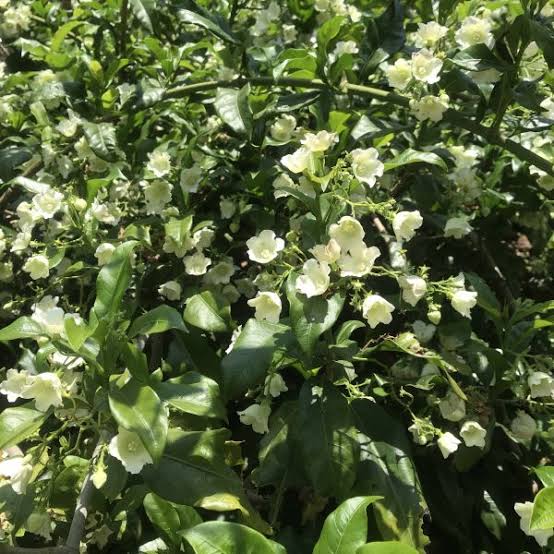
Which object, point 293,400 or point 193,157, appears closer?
point 293,400

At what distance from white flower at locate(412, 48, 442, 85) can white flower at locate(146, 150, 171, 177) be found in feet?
2.71

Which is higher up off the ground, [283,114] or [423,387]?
[283,114]

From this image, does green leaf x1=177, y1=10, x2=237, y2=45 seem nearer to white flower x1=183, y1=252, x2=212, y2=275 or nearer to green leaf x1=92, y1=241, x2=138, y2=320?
white flower x1=183, y1=252, x2=212, y2=275

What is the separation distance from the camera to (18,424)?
1.39 meters

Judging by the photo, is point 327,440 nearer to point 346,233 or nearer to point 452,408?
point 452,408

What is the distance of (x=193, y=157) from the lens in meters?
2.18

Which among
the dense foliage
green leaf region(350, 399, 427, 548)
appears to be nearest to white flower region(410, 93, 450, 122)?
the dense foliage

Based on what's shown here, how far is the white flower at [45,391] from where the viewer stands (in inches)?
53.1

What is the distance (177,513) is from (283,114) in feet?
4.56

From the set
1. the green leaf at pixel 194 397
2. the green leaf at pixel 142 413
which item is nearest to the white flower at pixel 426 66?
the green leaf at pixel 194 397

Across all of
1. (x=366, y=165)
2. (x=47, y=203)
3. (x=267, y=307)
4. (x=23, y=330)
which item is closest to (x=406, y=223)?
(x=366, y=165)

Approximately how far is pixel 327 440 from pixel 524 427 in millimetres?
644

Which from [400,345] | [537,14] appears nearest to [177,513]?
[400,345]

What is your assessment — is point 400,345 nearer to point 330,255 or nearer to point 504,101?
point 330,255
